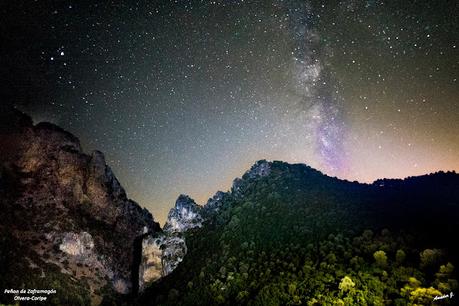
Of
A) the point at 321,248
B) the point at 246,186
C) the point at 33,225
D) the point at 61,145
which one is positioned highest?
the point at 61,145

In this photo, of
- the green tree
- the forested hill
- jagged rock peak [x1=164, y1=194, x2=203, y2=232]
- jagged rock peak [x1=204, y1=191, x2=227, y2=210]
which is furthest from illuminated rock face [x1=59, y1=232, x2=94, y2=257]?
the green tree

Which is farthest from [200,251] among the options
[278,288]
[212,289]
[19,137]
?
[19,137]

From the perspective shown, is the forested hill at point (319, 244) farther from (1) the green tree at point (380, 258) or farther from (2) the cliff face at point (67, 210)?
(2) the cliff face at point (67, 210)

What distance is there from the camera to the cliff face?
80.2m

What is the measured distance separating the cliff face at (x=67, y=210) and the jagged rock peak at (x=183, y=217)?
1376cm

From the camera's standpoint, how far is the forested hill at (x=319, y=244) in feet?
145

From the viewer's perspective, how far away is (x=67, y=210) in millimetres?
88062

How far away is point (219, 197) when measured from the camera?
96812 mm

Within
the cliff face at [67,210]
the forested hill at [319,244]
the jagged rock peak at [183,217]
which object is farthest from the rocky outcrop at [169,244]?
the cliff face at [67,210]

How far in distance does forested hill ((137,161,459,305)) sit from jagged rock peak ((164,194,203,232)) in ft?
7.71

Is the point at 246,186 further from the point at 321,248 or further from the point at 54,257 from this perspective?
the point at 54,257

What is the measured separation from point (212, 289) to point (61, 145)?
207ft

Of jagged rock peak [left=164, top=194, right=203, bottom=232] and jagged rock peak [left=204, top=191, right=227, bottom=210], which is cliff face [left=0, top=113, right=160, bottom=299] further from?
jagged rock peak [left=204, top=191, right=227, bottom=210]

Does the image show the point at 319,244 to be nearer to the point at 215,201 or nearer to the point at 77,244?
the point at 215,201
